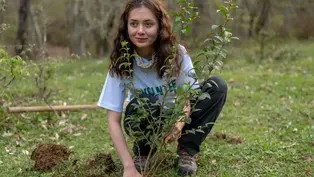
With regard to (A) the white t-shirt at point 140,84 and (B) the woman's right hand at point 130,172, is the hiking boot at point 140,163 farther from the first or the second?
(A) the white t-shirt at point 140,84

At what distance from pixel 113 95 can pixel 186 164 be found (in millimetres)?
723

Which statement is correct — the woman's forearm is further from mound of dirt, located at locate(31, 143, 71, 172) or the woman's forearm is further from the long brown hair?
mound of dirt, located at locate(31, 143, 71, 172)

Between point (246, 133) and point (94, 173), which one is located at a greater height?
point (94, 173)

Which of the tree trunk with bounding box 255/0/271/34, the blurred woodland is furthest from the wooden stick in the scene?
the tree trunk with bounding box 255/0/271/34

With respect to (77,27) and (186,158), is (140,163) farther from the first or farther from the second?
(77,27)

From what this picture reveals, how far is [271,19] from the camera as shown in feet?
63.6

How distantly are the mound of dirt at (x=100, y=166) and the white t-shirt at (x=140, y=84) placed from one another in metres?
Answer: 0.43

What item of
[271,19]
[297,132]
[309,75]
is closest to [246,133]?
[297,132]

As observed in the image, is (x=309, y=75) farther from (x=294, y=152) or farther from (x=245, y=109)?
(x=294, y=152)

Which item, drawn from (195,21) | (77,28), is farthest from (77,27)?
(195,21)

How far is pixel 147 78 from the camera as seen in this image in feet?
10.3

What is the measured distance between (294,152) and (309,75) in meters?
4.53

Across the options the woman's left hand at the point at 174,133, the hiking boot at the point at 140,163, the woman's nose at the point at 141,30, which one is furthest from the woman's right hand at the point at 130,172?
the woman's nose at the point at 141,30

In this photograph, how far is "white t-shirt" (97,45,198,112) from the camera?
2980 millimetres
